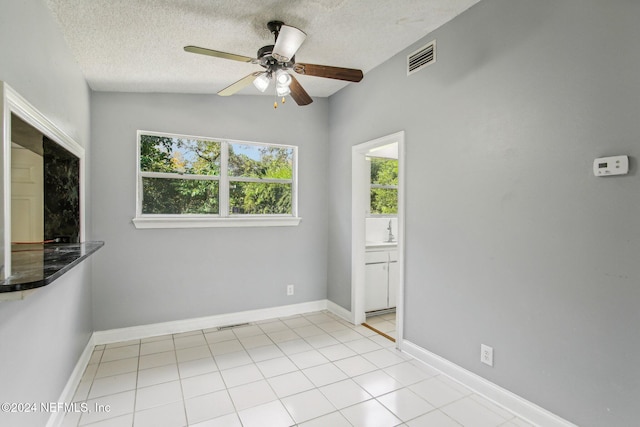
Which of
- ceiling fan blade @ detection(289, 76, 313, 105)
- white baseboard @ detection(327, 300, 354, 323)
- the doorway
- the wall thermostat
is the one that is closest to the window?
the doorway

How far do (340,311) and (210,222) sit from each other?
6.30 feet

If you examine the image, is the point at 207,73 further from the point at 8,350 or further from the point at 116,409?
the point at 116,409

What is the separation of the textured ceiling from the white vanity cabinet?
7.31 feet

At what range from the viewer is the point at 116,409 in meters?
2.13

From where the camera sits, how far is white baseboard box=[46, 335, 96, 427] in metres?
1.85

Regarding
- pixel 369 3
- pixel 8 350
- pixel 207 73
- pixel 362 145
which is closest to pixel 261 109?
pixel 207 73

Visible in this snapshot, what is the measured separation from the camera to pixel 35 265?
4.40ft

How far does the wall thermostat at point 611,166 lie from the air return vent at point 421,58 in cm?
148

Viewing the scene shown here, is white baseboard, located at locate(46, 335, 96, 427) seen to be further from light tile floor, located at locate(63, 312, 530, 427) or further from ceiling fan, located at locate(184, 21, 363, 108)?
ceiling fan, located at locate(184, 21, 363, 108)

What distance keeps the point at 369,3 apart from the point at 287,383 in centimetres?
284

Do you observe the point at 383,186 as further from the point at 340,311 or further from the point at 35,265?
the point at 35,265

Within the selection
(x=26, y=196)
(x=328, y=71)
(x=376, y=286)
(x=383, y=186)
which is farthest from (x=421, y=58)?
(x=26, y=196)

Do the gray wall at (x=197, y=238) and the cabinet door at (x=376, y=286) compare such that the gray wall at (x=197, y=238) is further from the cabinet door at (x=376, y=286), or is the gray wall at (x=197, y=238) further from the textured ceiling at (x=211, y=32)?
the cabinet door at (x=376, y=286)

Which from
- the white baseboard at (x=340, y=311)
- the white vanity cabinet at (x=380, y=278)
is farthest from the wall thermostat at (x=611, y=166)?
the white baseboard at (x=340, y=311)
